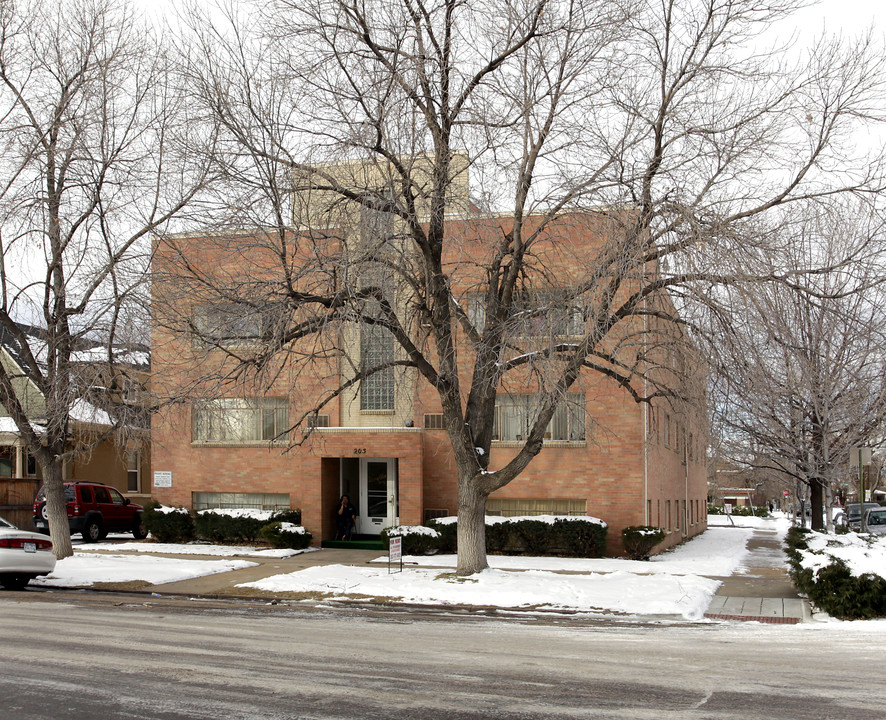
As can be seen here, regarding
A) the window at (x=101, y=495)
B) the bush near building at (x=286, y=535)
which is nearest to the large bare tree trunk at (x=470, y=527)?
the bush near building at (x=286, y=535)

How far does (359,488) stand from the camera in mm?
25609

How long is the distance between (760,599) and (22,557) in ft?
43.4

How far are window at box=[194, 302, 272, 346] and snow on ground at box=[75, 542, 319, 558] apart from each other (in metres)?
8.60

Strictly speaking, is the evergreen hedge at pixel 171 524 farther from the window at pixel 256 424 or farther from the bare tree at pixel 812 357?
the bare tree at pixel 812 357

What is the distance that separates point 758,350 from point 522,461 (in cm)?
464

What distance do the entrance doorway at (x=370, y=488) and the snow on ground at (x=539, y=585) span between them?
181 inches

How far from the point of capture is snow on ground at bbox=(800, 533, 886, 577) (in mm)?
13062

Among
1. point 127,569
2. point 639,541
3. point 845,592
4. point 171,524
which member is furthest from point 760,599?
point 171,524

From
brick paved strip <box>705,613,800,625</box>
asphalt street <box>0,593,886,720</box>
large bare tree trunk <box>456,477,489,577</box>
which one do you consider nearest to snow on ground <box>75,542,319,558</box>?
large bare tree trunk <box>456,477,489,577</box>

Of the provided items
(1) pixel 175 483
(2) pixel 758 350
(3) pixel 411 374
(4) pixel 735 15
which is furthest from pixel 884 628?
(1) pixel 175 483

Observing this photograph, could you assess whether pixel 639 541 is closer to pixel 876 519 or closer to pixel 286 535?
pixel 286 535

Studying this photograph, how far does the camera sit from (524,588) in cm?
1516

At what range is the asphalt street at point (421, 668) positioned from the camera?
24.3 feet

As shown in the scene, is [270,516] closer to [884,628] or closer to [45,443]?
[45,443]
